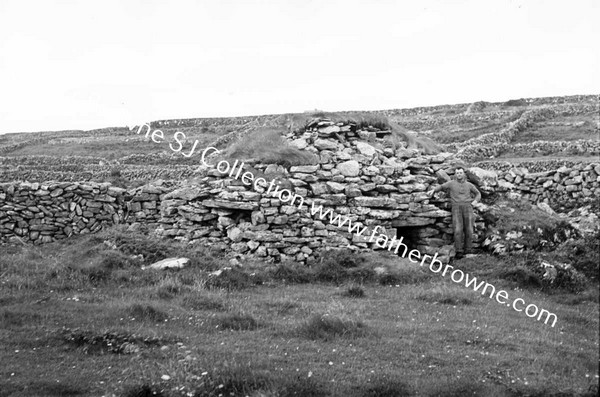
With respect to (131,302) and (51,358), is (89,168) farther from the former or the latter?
(51,358)

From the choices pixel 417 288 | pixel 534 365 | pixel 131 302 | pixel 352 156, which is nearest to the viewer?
pixel 534 365

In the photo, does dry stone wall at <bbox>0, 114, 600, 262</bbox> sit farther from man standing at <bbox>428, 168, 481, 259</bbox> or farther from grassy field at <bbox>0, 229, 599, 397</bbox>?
grassy field at <bbox>0, 229, 599, 397</bbox>

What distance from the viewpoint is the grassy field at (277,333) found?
7285 mm

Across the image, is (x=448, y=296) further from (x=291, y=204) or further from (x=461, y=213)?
(x=291, y=204)

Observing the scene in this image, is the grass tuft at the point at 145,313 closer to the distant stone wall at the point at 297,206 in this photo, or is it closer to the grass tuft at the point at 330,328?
the grass tuft at the point at 330,328

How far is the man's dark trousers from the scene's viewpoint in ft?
49.5

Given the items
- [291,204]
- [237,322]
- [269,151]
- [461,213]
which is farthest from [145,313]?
[461,213]

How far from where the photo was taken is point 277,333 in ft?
30.8

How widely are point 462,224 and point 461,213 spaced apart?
0.28m

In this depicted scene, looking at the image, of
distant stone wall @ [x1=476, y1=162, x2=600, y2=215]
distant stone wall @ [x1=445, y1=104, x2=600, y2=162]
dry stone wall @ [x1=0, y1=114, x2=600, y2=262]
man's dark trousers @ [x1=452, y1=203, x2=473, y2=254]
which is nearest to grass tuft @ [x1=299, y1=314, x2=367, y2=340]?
dry stone wall @ [x1=0, y1=114, x2=600, y2=262]

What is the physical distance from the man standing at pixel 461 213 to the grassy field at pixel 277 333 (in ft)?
3.95

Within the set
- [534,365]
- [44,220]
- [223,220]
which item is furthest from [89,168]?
[534,365]

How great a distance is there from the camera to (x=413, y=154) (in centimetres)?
1730

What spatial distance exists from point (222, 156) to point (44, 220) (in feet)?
17.7
